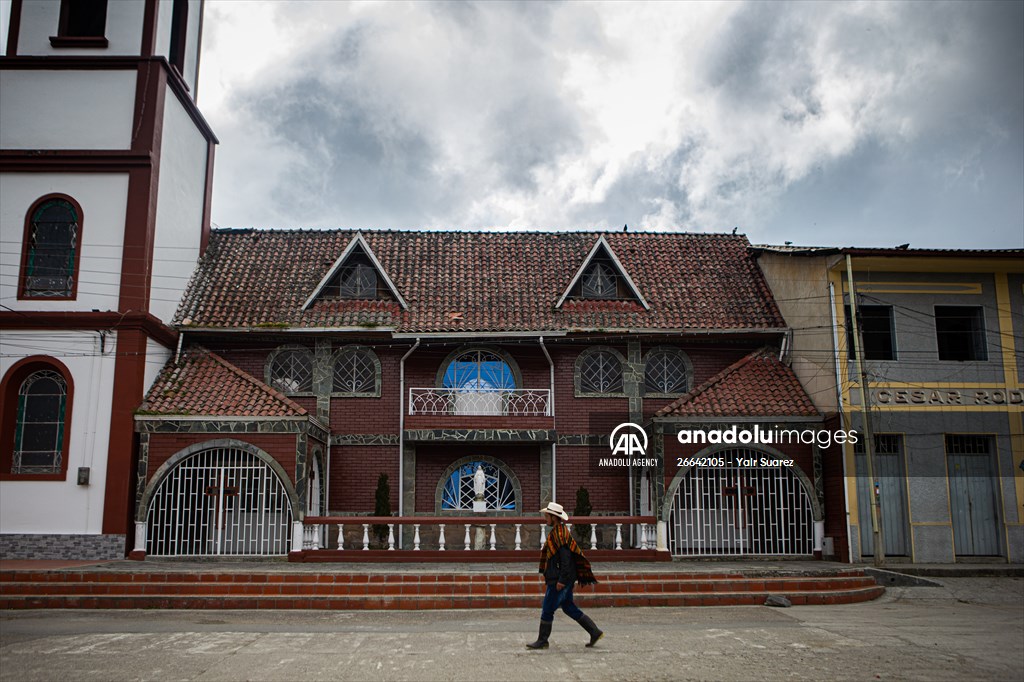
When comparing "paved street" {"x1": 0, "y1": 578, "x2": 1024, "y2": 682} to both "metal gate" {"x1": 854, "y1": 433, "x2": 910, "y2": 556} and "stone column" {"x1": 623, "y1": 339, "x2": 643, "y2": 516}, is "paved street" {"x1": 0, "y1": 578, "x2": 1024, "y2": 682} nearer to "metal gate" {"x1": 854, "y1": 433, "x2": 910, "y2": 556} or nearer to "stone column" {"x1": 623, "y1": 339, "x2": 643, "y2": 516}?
"metal gate" {"x1": 854, "y1": 433, "x2": 910, "y2": 556}

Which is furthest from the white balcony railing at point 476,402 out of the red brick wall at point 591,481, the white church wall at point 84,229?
the white church wall at point 84,229

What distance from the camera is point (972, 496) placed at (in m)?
18.3

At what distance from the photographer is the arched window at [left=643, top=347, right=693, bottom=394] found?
799 inches

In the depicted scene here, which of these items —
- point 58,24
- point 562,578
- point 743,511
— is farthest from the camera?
point 58,24

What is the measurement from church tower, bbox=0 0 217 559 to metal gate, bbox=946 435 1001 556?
55.0 ft

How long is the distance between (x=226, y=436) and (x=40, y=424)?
3944 millimetres

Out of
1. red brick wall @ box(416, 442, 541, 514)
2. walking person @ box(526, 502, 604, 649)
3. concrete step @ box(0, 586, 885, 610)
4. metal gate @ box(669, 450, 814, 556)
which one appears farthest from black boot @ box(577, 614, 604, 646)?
red brick wall @ box(416, 442, 541, 514)

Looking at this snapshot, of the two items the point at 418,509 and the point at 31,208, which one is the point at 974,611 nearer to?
the point at 418,509

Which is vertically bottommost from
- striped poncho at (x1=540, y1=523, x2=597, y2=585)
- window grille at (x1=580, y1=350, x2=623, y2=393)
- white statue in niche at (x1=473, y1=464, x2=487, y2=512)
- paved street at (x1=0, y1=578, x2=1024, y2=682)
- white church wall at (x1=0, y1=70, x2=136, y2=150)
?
paved street at (x1=0, y1=578, x2=1024, y2=682)

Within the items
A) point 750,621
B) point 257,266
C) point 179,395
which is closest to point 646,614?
point 750,621

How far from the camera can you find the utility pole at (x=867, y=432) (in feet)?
55.7

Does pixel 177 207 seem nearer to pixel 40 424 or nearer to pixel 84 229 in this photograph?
pixel 84 229

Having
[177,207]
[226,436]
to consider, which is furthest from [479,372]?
[177,207]

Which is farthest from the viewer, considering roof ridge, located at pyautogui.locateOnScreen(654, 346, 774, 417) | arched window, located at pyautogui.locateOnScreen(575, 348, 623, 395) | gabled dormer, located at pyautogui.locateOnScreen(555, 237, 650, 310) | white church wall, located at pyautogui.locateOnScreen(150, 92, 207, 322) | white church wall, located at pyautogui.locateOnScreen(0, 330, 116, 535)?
gabled dormer, located at pyautogui.locateOnScreen(555, 237, 650, 310)
